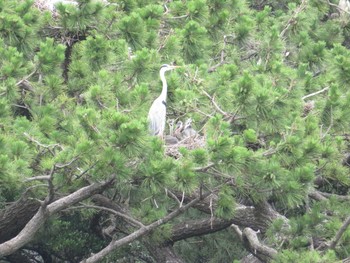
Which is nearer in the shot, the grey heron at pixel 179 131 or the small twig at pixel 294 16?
the grey heron at pixel 179 131

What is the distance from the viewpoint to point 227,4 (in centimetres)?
1014

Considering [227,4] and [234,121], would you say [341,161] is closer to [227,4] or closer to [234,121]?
[234,121]

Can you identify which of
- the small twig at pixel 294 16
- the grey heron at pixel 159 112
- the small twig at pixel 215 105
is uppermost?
the small twig at pixel 215 105

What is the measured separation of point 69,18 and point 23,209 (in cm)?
184

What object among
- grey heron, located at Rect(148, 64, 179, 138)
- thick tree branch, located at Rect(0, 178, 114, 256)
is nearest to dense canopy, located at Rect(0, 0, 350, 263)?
thick tree branch, located at Rect(0, 178, 114, 256)

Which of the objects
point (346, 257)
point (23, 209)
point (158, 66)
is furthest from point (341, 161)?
point (23, 209)

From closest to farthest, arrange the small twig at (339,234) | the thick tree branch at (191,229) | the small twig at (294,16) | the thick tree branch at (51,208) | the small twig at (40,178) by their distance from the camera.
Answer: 1. the small twig at (40,178)
2. the thick tree branch at (51,208)
3. the small twig at (339,234)
4. the thick tree branch at (191,229)
5. the small twig at (294,16)

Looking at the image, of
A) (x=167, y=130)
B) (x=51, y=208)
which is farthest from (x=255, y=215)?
(x=51, y=208)

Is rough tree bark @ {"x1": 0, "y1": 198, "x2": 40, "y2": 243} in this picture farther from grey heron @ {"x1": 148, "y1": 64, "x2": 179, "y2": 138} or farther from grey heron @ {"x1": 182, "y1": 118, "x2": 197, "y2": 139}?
grey heron @ {"x1": 182, "y1": 118, "x2": 197, "y2": 139}

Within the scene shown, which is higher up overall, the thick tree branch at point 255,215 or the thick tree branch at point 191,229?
the thick tree branch at point 255,215

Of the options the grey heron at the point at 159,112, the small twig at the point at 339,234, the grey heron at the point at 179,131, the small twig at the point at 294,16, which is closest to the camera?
the small twig at the point at 339,234

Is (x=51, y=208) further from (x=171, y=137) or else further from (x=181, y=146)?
(x=171, y=137)

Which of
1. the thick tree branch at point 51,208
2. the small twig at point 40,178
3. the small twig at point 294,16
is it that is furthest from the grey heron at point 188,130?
the small twig at point 294,16

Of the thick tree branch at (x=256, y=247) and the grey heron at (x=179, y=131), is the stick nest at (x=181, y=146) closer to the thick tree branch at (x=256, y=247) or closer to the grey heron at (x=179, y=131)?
the grey heron at (x=179, y=131)
